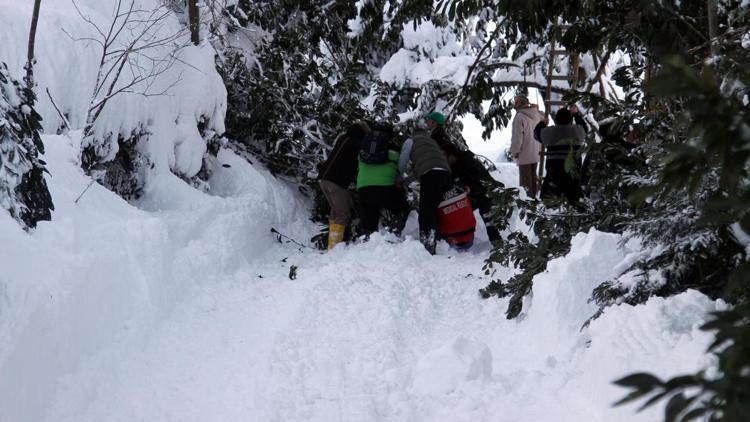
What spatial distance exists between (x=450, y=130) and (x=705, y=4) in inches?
205

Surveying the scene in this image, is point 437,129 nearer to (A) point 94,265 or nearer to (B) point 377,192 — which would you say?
(B) point 377,192

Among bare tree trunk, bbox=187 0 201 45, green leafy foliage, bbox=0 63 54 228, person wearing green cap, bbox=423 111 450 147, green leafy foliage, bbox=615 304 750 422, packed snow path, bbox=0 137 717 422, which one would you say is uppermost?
bare tree trunk, bbox=187 0 201 45

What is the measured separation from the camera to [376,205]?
23.5 ft

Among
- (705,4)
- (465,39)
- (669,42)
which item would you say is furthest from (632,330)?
(465,39)

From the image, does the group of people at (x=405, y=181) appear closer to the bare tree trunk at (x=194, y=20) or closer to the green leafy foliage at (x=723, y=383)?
the bare tree trunk at (x=194, y=20)

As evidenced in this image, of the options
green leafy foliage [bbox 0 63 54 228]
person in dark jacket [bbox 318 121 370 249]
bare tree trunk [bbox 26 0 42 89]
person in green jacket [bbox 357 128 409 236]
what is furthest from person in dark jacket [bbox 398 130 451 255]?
green leafy foliage [bbox 0 63 54 228]

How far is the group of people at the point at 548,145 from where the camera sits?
25.0 feet

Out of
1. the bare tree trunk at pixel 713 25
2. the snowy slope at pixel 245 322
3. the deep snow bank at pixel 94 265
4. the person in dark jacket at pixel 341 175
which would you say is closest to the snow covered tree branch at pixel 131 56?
the snowy slope at pixel 245 322

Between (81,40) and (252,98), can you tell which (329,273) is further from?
(252,98)

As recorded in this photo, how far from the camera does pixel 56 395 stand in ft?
11.2

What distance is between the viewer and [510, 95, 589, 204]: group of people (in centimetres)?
761

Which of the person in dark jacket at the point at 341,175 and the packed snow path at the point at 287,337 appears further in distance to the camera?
the person in dark jacket at the point at 341,175

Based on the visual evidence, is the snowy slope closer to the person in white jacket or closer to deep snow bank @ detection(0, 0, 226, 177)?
deep snow bank @ detection(0, 0, 226, 177)

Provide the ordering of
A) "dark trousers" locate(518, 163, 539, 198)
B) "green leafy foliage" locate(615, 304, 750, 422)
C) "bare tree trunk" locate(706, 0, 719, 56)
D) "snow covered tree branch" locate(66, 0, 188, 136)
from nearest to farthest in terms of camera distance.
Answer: "green leafy foliage" locate(615, 304, 750, 422) < "bare tree trunk" locate(706, 0, 719, 56) < "snow covered tree branch" locate(66, 0, 188, 136) < "dark trousers" locate(518, 163, 539, 198)
